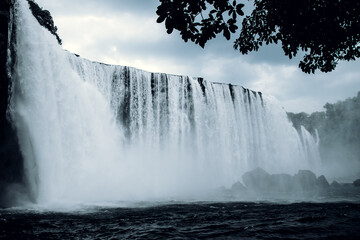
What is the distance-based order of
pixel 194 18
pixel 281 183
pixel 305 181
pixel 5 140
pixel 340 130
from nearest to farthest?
pixel 194 18 < pixel 5 140 < pixel 305 181 < pixel 281 183 < pixel 340 130

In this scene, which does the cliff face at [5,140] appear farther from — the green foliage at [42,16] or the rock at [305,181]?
the rock at [305,181]

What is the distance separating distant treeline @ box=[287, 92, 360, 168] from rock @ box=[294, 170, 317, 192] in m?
28.5

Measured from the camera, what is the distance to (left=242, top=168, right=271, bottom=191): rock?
2138 centimetres

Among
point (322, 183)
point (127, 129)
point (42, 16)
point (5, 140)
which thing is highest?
point (42, 16)

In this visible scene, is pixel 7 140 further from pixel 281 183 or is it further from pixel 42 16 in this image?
pixel 281 183

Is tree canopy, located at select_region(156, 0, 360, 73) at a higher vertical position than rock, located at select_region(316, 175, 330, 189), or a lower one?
higher

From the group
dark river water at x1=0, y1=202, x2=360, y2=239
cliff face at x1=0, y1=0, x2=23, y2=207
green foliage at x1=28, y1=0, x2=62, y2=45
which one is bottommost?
dark river water at x1=0, y1=202, x2=360, y2=239

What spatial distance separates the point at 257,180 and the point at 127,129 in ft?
35.9

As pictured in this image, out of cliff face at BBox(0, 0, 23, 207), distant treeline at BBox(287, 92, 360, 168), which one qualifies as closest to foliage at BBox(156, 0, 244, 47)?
cliff face at BBox(0, 0, 23, 207)

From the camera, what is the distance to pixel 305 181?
68.8ft

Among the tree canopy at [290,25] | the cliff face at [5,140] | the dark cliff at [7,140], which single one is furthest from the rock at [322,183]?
the cliff face at [5,140]

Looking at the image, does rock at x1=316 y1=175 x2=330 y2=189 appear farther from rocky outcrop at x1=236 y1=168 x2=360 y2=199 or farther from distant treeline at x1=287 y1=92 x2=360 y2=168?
distant treeline at x1=287 y1=92 x2=360 y2=168

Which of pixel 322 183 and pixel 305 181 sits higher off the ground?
pixel 305 181

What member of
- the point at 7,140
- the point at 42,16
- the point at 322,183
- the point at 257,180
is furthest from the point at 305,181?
the point at 42,16
